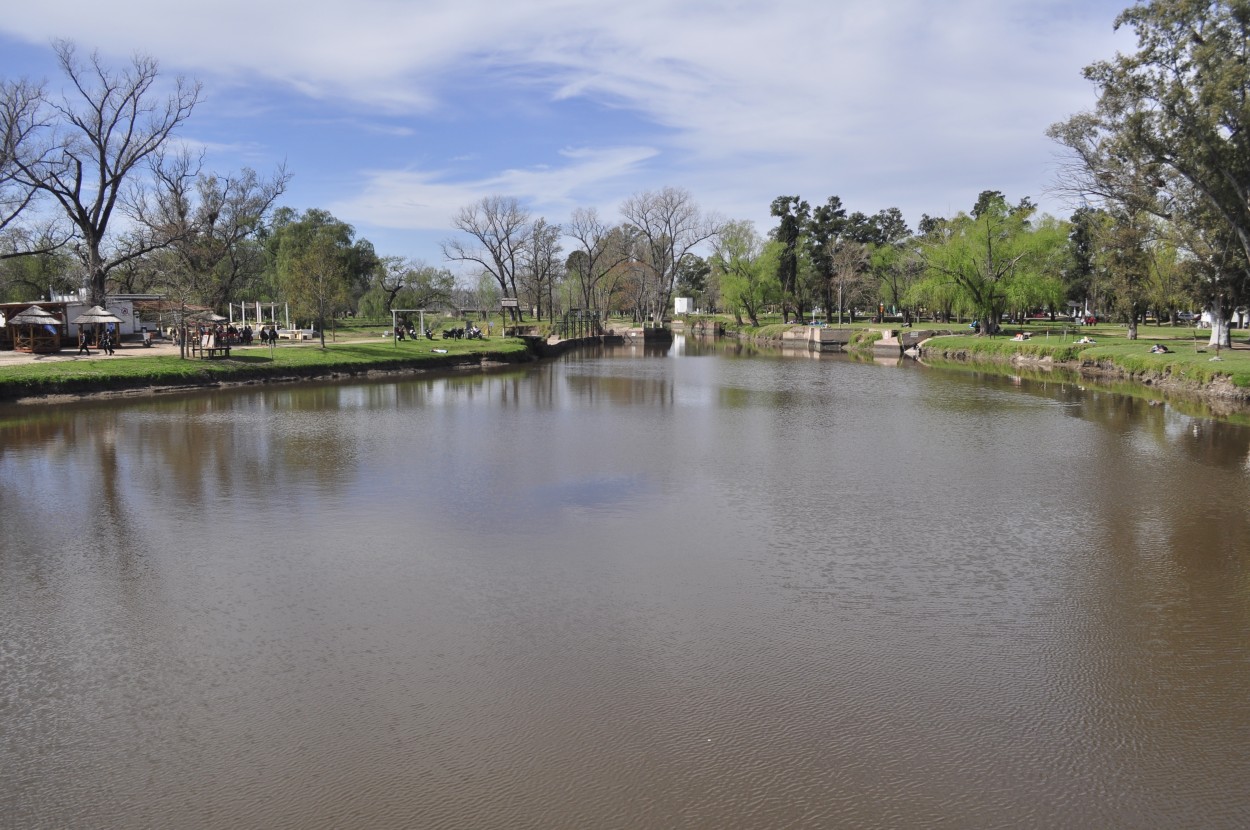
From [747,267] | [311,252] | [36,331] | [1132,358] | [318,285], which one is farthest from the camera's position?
[747,267]

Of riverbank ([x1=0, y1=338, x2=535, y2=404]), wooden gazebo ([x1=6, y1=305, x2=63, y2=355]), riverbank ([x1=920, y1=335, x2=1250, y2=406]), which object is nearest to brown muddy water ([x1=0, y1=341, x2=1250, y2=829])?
riverbank ([x1=0, y1=338, x2=535, y2=404])

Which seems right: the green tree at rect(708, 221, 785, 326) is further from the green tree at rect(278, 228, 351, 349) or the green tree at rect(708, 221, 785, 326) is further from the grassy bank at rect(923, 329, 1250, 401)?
the green tree at rect(278, 228, 351, 349)

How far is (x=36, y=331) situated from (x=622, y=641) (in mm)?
34004

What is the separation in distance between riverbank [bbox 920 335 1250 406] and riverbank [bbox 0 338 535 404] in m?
25.1

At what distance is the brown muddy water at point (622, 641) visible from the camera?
5156mm

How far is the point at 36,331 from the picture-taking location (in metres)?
32.6

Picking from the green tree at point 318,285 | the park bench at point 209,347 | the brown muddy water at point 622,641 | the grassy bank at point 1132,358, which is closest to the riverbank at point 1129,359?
the grassy bank at point 1132,358

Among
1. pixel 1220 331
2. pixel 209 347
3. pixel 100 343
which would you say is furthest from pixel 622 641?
pixel 1220 331

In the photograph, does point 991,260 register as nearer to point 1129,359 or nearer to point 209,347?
point 1129,359

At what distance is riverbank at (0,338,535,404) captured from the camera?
24406mm

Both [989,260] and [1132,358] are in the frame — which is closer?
[1132,358]

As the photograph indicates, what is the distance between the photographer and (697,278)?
411 ft

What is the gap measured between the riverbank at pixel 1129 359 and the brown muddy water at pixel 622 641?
1283cm

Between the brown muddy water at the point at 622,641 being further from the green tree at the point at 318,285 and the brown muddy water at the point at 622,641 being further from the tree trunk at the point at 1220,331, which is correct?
the green tree at the point at 318,285
